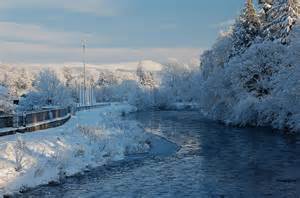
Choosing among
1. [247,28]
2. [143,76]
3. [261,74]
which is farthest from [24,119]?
[143,76]

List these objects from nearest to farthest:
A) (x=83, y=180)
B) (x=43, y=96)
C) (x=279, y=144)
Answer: (x=83, y=180) < (x=279, y=144) < (x=43, y=96)

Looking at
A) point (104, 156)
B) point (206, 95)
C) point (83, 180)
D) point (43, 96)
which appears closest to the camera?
point (83, 180)

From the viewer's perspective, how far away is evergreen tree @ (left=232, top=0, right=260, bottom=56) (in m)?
58.9

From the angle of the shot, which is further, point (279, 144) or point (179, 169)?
point (279, 144)

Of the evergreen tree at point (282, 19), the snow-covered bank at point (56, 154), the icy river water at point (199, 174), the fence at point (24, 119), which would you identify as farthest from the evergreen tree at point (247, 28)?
the snow-covered bank at point (56, 154)

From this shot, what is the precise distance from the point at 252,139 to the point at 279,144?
3947mm

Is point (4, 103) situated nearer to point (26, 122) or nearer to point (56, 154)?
point (26, 122)

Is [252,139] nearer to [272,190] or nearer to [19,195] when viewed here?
[272,190]

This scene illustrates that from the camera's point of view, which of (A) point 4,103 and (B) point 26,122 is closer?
(B) point 26,122

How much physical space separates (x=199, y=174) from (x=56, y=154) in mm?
6782

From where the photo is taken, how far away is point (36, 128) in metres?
33.3

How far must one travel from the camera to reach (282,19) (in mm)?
52250

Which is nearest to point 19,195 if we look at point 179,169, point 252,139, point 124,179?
point 124,179

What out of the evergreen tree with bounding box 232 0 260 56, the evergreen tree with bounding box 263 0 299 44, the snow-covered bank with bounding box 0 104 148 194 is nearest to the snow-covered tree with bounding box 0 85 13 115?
the snow-covered bank with bounding box 0 104 148 194
